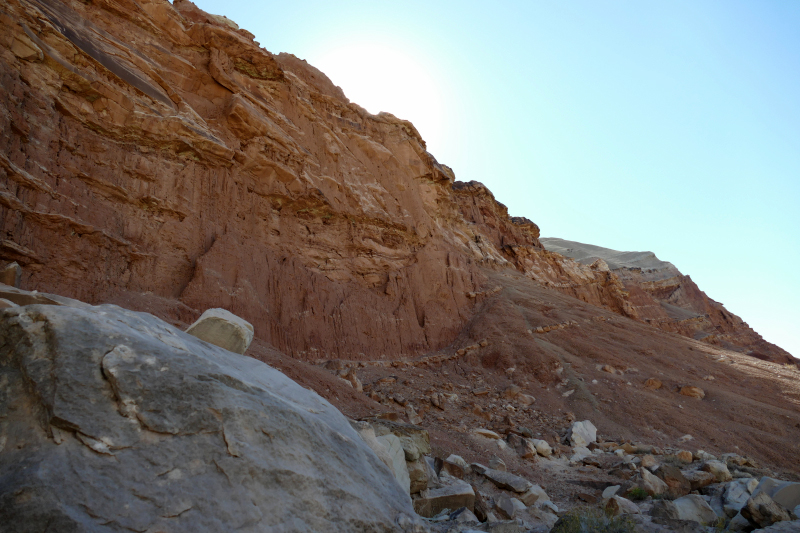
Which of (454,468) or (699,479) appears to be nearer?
(454,468)

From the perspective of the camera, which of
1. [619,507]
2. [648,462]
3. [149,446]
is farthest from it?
[648,462]

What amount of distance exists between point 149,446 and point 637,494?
26.1 feet

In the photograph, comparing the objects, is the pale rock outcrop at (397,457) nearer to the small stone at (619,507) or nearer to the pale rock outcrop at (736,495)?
the small stone at (619,507)

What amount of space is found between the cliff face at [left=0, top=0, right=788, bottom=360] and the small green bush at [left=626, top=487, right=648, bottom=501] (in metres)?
11.1

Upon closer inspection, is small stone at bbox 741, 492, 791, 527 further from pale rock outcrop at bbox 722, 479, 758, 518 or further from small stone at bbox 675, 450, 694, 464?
small stone at bbox 675, 450, 694, 464

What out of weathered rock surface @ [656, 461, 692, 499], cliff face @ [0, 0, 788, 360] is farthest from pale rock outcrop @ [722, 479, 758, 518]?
cliff face @ [0, 0, 788, 360]

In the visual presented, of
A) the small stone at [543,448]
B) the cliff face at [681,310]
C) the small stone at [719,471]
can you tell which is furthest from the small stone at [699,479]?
the cliff face at [681,310]

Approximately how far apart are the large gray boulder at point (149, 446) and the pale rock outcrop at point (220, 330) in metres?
1.91

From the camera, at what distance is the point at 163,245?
1462 cm

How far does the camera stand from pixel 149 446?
115 inches

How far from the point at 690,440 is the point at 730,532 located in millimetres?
10401

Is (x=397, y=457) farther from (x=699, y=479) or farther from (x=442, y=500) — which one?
(x=699, y=479)

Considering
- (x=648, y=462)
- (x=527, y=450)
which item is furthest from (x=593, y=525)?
(x=527, y=450)

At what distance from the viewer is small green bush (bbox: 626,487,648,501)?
7637 mm
